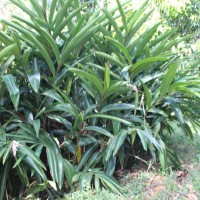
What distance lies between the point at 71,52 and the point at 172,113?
107 centimetres

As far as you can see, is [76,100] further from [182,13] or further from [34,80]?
[182,13]

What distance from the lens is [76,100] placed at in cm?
288

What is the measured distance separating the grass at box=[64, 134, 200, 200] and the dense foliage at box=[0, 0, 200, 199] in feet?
0.33

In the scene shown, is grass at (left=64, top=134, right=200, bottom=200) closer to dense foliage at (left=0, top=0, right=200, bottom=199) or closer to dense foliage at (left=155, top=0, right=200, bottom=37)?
dense foliage at (left=0, top=0, right=200, bottom=199)

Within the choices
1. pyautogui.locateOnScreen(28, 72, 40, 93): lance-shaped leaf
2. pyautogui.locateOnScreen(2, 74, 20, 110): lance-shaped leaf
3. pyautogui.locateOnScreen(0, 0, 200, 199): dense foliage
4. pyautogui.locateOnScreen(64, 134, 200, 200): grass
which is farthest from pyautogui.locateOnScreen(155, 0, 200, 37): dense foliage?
pyautogui.locateOnScreen(2, 74, 20, 110): lance-shaped leaf

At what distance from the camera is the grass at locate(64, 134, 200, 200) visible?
2.41 meters

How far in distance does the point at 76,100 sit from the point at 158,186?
0.99m

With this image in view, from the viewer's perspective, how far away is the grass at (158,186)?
94.8 inches

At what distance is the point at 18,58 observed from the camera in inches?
98.6

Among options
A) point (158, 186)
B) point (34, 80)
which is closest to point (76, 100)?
point (34, 80)

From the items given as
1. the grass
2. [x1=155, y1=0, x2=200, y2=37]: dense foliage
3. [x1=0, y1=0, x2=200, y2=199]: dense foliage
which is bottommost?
the grass

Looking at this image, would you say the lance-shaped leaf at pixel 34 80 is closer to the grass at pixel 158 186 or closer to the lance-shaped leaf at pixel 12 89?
the lance-shaped leaf at pixel 12 89

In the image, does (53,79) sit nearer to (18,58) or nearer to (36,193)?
(18,58)

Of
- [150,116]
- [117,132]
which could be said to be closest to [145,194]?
[117,132]
